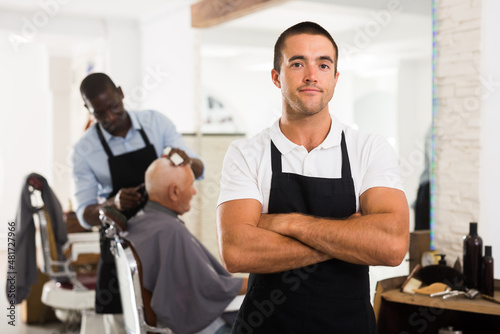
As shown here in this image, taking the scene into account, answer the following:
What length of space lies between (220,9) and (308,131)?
3.72m

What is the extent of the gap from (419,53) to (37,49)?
740 centimetres

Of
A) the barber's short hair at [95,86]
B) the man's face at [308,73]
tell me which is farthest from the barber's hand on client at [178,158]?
the man's face at [308,73]

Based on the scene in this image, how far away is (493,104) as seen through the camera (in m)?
2.53

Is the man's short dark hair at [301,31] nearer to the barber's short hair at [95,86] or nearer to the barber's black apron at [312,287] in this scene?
the barber's black apron at [312,287]

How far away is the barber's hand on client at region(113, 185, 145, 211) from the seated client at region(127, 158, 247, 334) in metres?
0.06

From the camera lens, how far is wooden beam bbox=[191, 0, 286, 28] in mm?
4344

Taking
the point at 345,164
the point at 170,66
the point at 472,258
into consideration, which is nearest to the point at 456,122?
the point at 472,258

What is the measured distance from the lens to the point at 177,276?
8.14 ft

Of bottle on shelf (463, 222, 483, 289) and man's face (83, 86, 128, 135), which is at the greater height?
man's face (83, 86, 128, 135)

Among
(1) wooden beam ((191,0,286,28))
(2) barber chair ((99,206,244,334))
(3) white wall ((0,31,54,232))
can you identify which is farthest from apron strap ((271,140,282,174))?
(3) white wall ((0,31,54,232))

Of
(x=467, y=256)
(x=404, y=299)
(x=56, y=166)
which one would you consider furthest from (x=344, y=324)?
(x=56, y=166)

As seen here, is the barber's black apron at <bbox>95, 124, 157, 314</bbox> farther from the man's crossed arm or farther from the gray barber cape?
the man's crossed arm

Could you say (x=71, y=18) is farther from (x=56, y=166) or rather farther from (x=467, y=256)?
(x=467, y=256)

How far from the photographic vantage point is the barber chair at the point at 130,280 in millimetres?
2193
